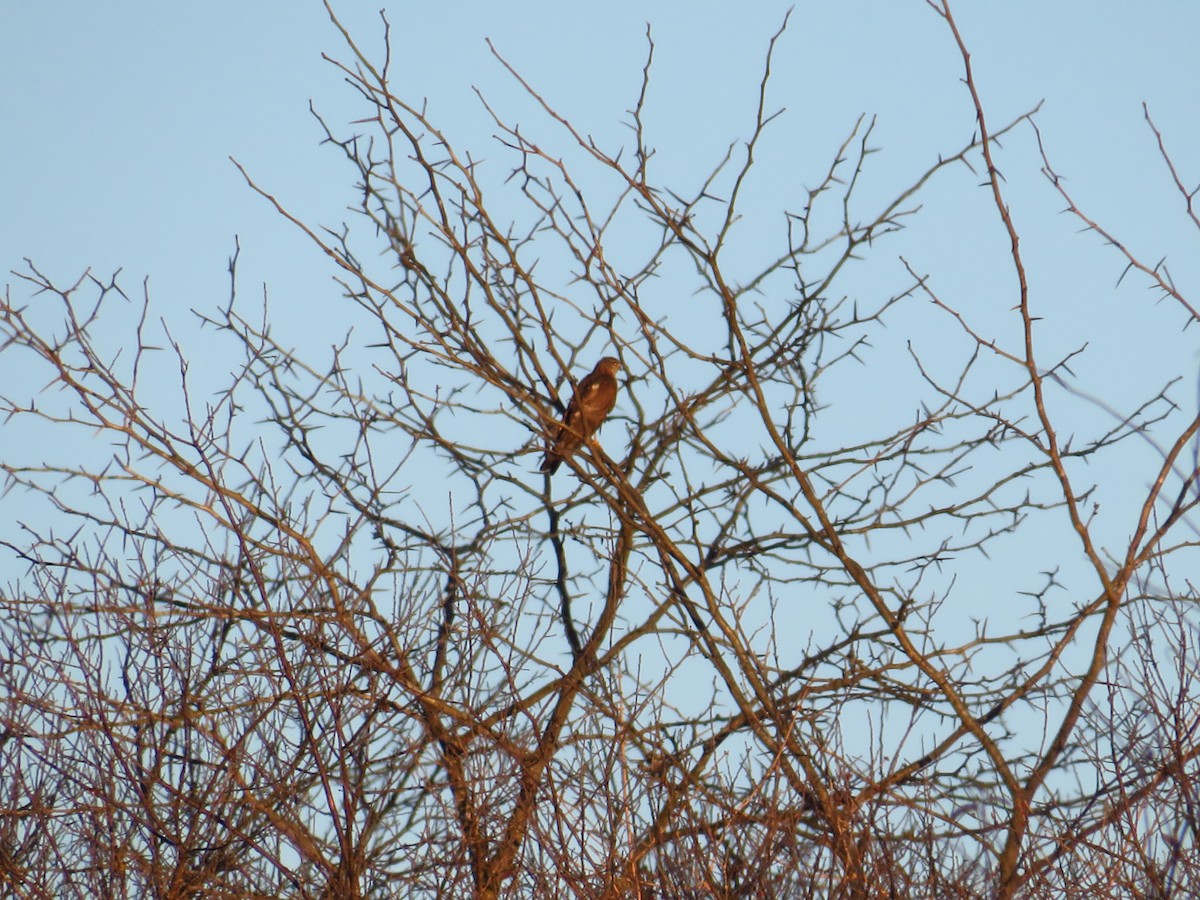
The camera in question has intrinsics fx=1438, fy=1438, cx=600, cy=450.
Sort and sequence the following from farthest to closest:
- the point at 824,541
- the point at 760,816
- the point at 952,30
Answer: the point at 760,816
the point at 824,541
the point at 952,30

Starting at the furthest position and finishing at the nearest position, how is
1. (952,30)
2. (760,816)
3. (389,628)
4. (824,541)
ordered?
1. (389,628)
2. (760,816)
3. (824,541)
4. (952,30)

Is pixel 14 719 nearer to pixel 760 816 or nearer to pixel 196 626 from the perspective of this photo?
pixel 196 626

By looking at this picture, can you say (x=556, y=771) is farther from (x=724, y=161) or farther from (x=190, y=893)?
(x=724, y=161)

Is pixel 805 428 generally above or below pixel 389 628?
above

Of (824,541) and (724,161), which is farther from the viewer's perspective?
(724,161)

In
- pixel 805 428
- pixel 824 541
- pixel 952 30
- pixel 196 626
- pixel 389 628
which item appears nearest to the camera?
pixel 952 30

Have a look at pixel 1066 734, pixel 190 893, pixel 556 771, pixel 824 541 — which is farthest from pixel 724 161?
pixel 190 893

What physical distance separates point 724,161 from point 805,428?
170cm

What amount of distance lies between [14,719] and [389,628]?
45.5 inches

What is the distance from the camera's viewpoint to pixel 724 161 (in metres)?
4.36

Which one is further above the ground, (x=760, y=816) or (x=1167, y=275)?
(x=1167, y=275)

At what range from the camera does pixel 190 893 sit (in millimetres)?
4031

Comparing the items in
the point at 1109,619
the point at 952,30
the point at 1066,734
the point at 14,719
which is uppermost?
the point at 14,719

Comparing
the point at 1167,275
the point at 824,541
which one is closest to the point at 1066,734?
the point at 824,541
